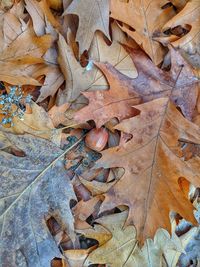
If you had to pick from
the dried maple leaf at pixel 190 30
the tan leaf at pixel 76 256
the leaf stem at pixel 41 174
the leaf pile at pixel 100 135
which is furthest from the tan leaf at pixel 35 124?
the dried maple leaf at pixel 190 30

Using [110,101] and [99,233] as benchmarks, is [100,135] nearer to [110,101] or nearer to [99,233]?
[110,101]

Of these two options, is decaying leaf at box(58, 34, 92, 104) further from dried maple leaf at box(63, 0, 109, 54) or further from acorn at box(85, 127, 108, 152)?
acorn at box(85, 127, 108, 152)

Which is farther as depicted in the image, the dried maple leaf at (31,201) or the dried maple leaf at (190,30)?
the dried maple leaf at (190,30)

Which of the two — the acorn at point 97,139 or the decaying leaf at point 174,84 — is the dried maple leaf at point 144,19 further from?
the acorn at point 97,139

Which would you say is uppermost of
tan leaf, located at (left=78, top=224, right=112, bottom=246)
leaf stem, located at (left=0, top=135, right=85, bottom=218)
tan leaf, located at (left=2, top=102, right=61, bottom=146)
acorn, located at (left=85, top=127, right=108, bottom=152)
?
tan leaf, located at (left=2, top=102, right=61, bottom=146)

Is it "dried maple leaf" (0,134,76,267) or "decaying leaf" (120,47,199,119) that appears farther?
"decaying leaf" (120,47,199,119)

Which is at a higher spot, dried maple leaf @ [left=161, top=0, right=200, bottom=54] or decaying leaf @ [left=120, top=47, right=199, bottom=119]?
dried maple leaf @ [left=161, top=0, right=200, bottom=54]

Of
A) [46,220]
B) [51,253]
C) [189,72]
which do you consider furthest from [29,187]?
[189,72]

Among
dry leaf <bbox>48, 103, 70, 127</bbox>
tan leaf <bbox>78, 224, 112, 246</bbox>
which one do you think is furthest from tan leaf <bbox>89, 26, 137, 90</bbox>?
tan leaf <bbox>78, 224, 112, 246</bbox>

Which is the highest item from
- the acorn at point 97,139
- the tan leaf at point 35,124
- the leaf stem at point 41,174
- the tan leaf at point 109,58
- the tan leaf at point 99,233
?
the tan leaf at point 109,58
